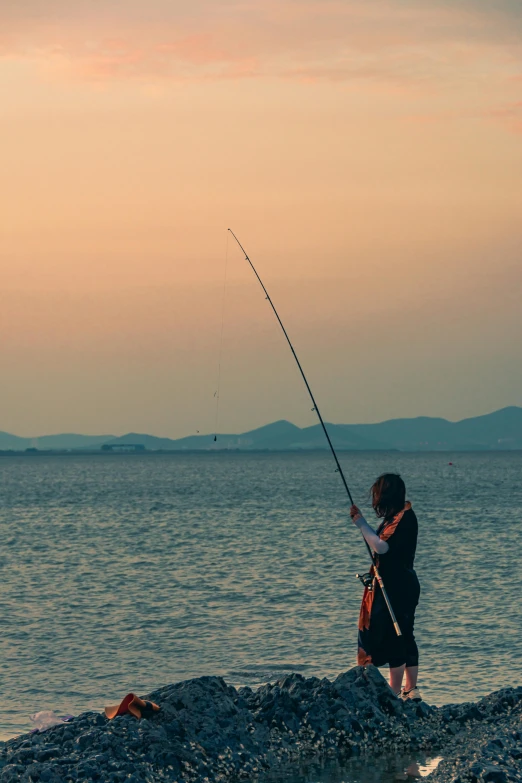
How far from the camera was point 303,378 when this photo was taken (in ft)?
34.6

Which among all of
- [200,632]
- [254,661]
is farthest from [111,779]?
[200,632]

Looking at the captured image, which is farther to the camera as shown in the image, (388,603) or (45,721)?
(45,721)

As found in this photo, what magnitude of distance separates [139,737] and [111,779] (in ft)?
1.64

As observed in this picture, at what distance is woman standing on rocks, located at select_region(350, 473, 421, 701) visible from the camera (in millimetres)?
7438

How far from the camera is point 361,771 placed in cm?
707

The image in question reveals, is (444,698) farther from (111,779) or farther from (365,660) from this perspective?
(111,779)

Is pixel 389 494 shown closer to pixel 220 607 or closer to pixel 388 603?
pixel 388 603

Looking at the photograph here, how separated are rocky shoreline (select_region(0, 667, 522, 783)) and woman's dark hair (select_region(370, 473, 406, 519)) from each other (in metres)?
1.21

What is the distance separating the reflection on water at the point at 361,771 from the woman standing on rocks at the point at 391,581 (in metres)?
0.73

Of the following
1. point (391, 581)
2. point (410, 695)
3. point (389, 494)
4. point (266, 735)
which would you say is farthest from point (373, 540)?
point (266, 735)

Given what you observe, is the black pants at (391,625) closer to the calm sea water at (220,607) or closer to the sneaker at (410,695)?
the sneaker at (410,695)

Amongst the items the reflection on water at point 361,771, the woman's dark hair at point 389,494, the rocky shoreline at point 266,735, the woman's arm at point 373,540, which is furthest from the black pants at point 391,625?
the reflection on water at point 361,771

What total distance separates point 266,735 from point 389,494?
1.85 m

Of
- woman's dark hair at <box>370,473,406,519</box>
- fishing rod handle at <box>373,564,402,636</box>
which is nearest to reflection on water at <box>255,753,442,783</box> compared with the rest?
fishing rod handle at <box>373,564,402,636</box>
